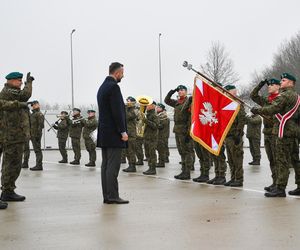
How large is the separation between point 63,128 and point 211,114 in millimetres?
9703

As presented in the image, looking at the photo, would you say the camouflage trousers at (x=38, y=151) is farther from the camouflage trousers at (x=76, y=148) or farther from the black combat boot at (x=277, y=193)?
the black combat boot at (x=277, y=193)

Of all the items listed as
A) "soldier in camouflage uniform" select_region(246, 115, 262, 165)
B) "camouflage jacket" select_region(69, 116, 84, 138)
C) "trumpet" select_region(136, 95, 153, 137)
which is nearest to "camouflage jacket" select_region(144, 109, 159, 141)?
"trumpet" select_region(136, 95, 153, 137)

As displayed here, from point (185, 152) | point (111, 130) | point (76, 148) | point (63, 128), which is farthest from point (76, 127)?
point (111, 130)

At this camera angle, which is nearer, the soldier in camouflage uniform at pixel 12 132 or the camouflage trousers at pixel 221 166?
the soldier in camouflage uniform at pixel 12 132

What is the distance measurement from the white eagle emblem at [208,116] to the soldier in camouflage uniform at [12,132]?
12.4 ft

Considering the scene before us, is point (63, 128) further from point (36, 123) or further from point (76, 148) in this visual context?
point (36, 123)

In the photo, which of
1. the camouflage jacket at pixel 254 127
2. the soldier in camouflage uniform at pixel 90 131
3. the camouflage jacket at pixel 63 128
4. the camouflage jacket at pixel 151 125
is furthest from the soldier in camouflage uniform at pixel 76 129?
the camouflage jacket at pixel 254 127

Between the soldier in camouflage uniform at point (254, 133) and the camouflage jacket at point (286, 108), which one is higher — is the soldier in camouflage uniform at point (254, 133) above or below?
below

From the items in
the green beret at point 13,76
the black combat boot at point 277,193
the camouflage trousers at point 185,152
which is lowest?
the black combat boot at point 277,193

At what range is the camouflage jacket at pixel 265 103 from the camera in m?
9.88

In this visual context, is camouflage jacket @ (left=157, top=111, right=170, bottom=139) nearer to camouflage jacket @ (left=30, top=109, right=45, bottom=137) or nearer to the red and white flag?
camouflage jacket @ (left=30, top=109, right=45, bottom=137)

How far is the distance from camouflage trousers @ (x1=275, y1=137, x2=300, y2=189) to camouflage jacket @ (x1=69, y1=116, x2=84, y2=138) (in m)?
11.4

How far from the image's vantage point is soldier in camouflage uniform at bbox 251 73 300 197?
9.14 meters

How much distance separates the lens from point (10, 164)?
9.21m
